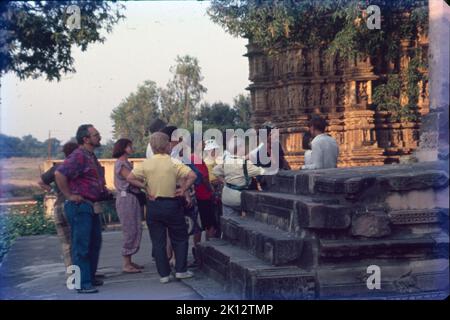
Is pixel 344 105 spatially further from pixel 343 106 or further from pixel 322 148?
pixel 322 148

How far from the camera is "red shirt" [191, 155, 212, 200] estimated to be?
905 centimetres

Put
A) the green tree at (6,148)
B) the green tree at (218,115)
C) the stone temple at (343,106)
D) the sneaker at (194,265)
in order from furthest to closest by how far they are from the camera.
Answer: the green tree at (218,115), the stone temple at (343,106), the green tree at (6,148), the sneaker at (194,265)

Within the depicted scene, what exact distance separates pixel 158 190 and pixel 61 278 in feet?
6.47

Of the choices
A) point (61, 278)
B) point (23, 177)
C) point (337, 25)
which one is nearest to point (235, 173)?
point (61, 278)

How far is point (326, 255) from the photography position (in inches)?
261

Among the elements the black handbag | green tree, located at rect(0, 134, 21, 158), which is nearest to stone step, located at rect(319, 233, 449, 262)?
the black handbag

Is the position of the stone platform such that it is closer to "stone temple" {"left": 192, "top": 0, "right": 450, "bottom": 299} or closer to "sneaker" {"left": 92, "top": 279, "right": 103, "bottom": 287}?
"stone temple" {"left": 192, "top": 0, "right": 450, "bottom": 299}

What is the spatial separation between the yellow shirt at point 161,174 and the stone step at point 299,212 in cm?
99

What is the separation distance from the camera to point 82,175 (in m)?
7.70

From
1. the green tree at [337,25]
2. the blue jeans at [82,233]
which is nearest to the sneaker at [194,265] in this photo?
the blue jeans at [82,233]

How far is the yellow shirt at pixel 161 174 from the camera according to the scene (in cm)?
772

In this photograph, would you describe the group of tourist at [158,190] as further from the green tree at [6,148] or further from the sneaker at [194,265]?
the green tree at [6,148]
